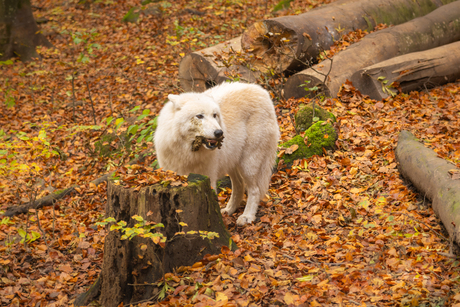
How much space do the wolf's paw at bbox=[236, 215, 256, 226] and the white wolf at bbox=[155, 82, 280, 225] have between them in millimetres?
14

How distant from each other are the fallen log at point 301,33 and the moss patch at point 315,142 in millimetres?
1759

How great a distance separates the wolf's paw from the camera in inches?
205

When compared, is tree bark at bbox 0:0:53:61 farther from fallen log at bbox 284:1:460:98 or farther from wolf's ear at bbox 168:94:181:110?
wolf's ear at bbox 168:94:181:110

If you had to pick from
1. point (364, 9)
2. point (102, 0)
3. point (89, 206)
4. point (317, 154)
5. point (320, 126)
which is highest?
point (102, 0)

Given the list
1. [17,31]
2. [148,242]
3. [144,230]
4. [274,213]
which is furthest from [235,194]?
[17,31]

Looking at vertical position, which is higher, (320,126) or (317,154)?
(320,126)

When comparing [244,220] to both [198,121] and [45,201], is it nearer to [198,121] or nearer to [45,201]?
[198,121]

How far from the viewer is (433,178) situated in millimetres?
4383

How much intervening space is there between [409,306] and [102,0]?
17.0 metres

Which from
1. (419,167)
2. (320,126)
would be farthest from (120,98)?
(419,167)

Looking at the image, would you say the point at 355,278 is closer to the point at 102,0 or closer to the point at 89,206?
the point at 89,206

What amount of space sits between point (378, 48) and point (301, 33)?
6.29 feet

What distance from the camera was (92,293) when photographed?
12.7ft

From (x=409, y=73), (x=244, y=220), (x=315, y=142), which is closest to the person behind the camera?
(x=244, y=220)
